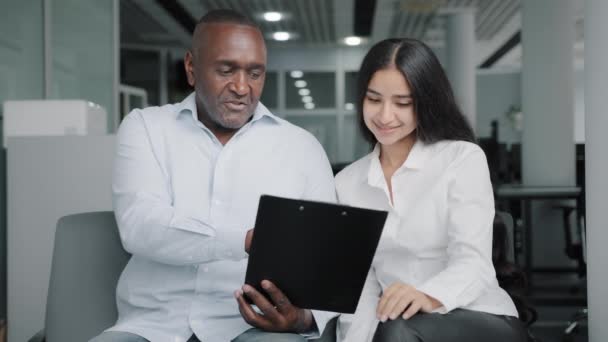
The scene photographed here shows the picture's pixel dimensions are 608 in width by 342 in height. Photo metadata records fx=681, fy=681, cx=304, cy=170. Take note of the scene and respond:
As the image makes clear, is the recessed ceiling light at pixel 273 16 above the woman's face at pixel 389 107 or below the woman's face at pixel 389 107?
above

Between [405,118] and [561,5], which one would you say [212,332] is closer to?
[405,118]

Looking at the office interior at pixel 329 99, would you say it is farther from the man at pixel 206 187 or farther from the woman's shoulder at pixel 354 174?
the man at pixel 206 187

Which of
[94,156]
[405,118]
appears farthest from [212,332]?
[94,156]

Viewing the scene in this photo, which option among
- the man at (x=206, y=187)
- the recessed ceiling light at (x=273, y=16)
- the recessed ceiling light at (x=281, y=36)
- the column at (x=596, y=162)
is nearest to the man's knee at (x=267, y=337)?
the man at (x=206, y=187)

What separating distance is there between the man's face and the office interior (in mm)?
379

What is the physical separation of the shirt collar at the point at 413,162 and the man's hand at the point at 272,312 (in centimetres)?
39

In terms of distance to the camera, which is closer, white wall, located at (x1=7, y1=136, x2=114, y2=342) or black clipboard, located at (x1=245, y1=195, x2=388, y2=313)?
black clipboard, located at (x1=245, y1=195, x2=388, y2=313)

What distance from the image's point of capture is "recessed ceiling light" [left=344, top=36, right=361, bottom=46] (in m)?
11.8

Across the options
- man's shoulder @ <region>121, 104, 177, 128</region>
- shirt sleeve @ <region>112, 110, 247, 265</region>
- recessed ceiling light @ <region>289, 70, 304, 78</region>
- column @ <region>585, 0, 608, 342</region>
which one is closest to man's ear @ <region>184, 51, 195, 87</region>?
man's shoulder @ <region>121, 104, 177, 128</region>

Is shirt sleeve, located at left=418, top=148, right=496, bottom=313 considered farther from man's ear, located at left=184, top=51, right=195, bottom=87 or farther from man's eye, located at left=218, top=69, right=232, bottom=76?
man's ear, located at left=184, top=51, right=195, bottom=87

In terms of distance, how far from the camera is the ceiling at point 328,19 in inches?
355

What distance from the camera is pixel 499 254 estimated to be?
1.76 metres

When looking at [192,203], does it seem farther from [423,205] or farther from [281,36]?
[281,36]

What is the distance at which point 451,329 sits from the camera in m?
1.40
